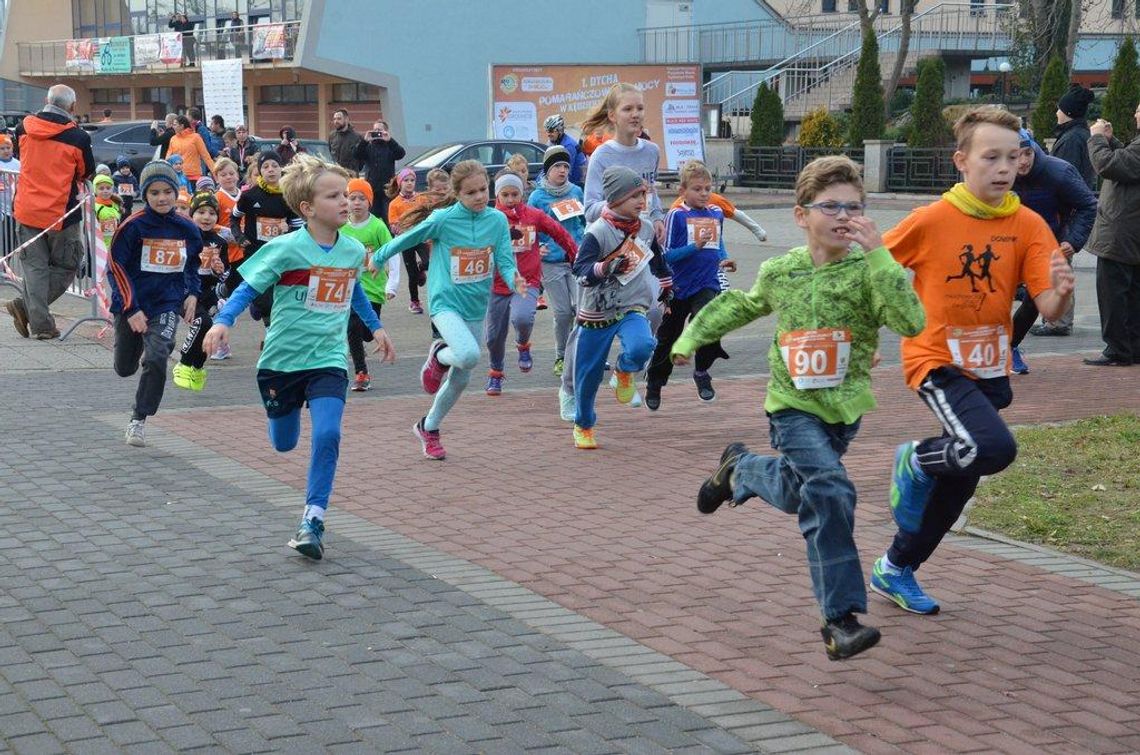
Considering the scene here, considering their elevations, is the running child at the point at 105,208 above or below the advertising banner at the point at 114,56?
below

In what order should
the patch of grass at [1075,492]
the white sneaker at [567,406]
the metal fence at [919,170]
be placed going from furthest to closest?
the metal fence at [919,170], the white sneaker at [567,406], the patch of grass at [1075,492]

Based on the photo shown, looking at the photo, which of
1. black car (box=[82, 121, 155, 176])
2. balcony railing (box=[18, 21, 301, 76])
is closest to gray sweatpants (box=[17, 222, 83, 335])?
black car (box=[82, 121, 155, 176])

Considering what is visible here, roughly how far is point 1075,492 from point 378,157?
58.2ft

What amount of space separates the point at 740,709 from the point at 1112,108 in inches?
1248

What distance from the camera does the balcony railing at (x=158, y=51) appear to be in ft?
160

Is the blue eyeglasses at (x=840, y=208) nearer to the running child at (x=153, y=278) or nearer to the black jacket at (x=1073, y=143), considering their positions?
the running child at (x=153, y=278)

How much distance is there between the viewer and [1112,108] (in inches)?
1340

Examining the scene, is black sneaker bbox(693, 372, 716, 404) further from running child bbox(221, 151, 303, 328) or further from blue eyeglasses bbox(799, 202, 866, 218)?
blue eyeglasses bbox(799, 202, 866, 218)

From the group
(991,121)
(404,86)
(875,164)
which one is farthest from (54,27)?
(991,121)

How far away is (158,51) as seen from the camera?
55.1 m

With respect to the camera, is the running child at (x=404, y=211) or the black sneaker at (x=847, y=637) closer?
the black sneaker at (x=847, y=637)

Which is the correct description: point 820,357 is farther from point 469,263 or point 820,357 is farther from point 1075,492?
point 469,263

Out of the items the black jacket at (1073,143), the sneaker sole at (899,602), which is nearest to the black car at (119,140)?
the black jacket at (1073,143)

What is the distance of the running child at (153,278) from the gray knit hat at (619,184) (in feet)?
8.80
